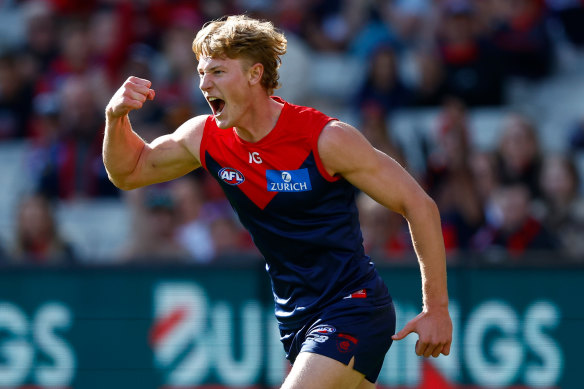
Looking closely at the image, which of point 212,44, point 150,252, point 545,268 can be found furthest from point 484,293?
point 212,44

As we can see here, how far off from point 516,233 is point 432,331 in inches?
147

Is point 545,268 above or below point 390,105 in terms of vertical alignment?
below

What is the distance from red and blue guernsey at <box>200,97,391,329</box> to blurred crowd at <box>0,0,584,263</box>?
2.64m

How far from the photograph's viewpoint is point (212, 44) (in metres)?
4.54

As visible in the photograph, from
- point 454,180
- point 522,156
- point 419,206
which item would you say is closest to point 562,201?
point 522,156

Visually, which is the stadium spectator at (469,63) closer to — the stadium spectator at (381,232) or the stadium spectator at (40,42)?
the stadium spectator at (381,232)

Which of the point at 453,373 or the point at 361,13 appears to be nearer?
the point at 453,373

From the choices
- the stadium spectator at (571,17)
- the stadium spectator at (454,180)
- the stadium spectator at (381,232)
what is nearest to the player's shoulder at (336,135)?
the stadium spectator at (381,232)

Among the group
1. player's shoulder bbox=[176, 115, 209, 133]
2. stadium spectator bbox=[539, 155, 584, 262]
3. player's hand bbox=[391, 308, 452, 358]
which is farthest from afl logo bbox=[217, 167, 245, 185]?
stadium spectator bbox=[539, 155, 584, 262]

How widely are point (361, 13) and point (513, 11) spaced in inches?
66.6

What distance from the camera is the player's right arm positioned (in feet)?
15.8

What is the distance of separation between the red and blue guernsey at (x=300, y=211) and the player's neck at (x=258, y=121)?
0.10 ft

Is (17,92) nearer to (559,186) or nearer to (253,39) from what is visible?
(559,186)

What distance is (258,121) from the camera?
4.70 metres
